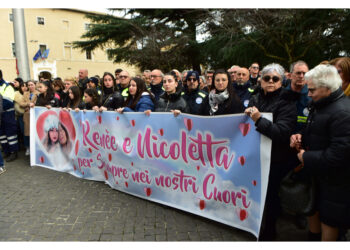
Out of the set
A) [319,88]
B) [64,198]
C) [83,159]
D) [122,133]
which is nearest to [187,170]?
[122,133]

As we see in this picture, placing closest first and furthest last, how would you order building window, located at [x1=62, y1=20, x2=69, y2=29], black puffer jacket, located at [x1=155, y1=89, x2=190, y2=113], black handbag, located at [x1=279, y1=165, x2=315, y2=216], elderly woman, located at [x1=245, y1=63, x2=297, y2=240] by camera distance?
black handbag, located at [x1=279, y1=165, x2=315, y2=216] < elderly woman, located at [x1=245, y1=63, x2=297, y2=240] < black puffer jacket, located at [x1=155, y1=89, x2=190, y2=113] < building window, located at [x1=62, y1=20, x2=69, y2=29]

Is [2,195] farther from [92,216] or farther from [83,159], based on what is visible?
[92,216]

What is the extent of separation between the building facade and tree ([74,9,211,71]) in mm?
13486

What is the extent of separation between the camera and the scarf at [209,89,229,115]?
3371 mm

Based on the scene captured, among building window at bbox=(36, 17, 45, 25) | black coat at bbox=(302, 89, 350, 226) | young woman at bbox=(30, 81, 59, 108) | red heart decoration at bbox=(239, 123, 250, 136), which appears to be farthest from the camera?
building window at bbox=(36, 17, 45, 25)

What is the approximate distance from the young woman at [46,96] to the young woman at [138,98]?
2.54m

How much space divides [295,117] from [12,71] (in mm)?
40596

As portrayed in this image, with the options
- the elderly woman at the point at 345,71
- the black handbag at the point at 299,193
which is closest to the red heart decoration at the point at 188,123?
the black handbag at the point at 299,193

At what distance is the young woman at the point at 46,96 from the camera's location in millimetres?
5977

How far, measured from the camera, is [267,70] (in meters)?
2.77

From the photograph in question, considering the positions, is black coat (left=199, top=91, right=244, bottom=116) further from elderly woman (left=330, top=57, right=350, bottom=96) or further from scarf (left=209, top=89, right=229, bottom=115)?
elderly woman (left=330, top=57, right=350, bottom=96)

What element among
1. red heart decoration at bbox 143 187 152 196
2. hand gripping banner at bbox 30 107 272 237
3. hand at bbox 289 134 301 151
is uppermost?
hand at bbox 289 134 301 151

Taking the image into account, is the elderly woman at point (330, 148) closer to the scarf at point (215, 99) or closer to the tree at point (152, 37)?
the scarf at point (215, 99)

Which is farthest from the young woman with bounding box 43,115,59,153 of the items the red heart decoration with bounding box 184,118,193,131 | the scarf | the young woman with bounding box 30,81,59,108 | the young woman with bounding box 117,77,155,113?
the scarf
